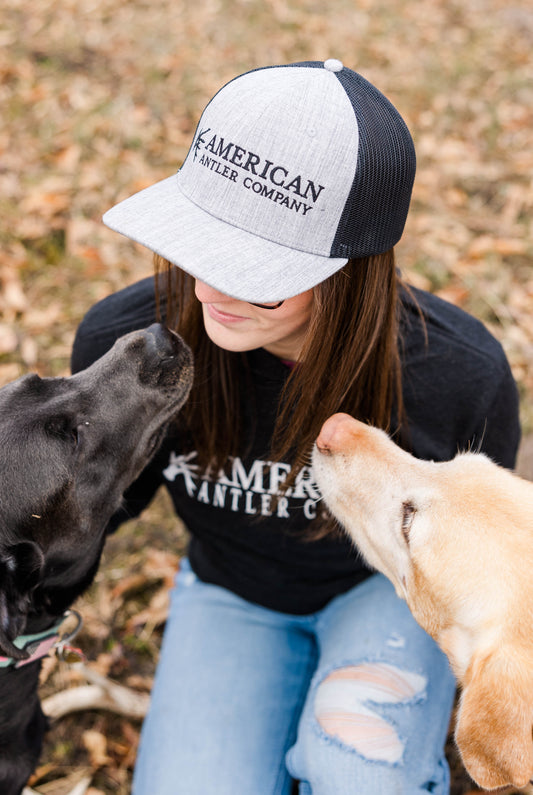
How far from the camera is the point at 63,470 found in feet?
7.63

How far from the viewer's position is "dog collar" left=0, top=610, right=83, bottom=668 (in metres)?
2.32

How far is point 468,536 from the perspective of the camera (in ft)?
7.11

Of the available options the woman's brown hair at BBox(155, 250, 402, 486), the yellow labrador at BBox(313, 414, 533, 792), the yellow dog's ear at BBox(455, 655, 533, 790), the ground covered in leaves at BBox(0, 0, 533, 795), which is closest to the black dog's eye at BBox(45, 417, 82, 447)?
the woman's brown hair at BBox(155, 250, 402, 486)

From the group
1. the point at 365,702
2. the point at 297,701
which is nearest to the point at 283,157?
the point at 365,702

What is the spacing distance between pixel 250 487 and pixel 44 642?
94 centimetres

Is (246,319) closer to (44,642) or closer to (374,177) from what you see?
(374,177)

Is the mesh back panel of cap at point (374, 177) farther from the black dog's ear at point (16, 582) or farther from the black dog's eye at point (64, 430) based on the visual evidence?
the black dog's ear at point (16, 582)

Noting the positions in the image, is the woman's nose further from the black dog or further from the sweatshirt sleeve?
the sweatshirt sleeve

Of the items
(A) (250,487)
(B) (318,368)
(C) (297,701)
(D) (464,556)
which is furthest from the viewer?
(C) (297,701)

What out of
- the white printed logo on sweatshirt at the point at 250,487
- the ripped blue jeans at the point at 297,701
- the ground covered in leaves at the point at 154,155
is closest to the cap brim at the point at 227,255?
the white printed logo on sweatshirt at the point at 250,487

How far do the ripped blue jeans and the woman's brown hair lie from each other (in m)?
0.81

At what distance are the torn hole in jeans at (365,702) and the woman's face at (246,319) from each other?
139cm

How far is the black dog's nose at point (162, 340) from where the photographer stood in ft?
8.03

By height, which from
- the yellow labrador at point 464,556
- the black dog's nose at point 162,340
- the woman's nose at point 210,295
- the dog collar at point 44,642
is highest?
the woman's nose at point 210,295
